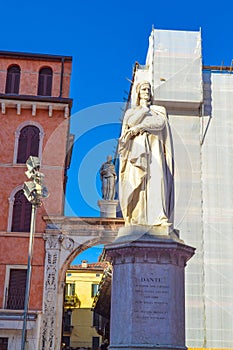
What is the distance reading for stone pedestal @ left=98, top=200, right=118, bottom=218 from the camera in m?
28.2

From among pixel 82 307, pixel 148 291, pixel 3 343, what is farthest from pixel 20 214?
pixel 82 307

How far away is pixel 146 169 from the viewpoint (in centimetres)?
872

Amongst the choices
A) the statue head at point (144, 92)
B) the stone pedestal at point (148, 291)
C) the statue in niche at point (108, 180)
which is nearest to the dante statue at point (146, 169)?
the statue head at point (144, 92)

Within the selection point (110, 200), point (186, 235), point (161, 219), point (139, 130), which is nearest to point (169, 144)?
point (139, 130)

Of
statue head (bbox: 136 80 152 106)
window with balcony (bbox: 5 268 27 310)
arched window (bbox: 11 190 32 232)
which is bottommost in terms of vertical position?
window with balcony (bbox: 5 268 27 310)

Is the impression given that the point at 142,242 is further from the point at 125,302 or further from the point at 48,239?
the point at 48,239

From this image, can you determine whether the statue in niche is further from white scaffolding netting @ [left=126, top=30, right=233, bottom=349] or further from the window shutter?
the window shutter

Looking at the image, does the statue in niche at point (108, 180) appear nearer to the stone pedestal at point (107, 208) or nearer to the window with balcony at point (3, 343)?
the stone pedestal at point (107, 208)

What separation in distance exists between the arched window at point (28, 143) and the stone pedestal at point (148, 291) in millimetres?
20867

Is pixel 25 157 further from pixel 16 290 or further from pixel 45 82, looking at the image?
pixel 16 290

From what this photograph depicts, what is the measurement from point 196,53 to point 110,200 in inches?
340

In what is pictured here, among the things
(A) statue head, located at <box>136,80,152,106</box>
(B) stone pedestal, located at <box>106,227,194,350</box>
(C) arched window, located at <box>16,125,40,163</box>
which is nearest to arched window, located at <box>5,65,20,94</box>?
(C) arched window, located at <box>16,125,40,163</box>

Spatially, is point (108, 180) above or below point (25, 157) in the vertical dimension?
below

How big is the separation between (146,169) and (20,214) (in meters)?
19.6
